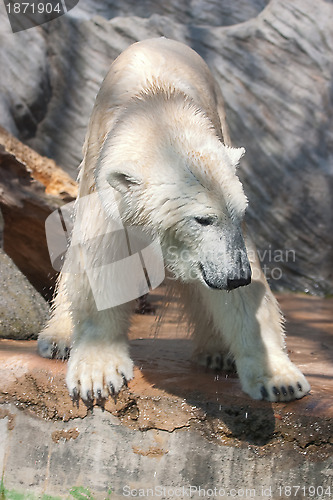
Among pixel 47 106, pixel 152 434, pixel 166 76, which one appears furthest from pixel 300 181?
pixel 152 434

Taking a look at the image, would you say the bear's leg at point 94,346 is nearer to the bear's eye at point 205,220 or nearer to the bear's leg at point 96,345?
the bear's leg at point 96,345

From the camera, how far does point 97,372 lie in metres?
2.54

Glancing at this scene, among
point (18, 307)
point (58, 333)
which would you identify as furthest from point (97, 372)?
point (18, 307)

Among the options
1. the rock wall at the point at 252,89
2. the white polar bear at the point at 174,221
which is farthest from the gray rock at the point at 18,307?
the rock wall at the point at 252,89

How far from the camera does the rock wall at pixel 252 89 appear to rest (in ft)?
21.2

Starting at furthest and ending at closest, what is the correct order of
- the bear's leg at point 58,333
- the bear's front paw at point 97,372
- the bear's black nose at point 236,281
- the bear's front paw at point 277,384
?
the bear's leg at point 58,333
the bear's front paw at point 97,372
the bear's front paw at point 277,384
the bear's black nose at point 236,281

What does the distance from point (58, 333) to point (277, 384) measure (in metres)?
1.12

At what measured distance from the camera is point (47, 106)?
7.17m

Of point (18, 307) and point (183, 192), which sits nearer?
point (183, 192)

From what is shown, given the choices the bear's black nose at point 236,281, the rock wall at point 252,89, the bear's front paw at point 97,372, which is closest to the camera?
the bear's black nose at point 236,281

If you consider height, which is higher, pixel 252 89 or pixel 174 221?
pixel 174 221

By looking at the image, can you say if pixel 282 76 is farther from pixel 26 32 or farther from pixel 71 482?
pixel 71 482

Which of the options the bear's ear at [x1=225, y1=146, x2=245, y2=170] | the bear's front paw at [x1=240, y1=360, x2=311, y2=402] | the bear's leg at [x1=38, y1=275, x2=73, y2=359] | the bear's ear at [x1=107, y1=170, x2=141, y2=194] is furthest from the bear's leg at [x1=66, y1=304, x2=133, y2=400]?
the bear's ear at [x1=225, y1=146, x2=245, y2=170]

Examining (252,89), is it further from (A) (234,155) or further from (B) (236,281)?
(B) (236,281)
